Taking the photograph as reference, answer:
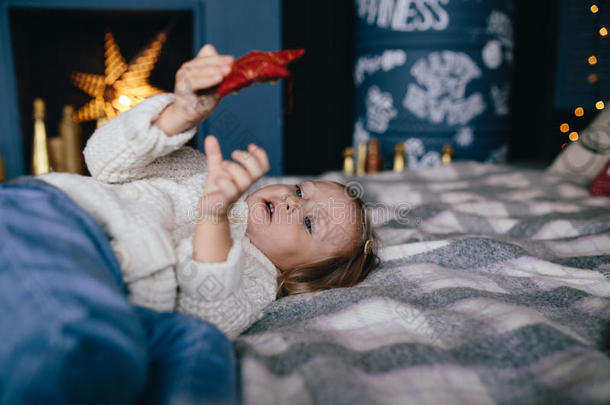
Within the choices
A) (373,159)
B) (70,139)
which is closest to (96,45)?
(70,139)

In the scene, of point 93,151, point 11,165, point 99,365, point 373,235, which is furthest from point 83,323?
point 11,165

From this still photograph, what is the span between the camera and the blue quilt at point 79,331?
1.08 ft

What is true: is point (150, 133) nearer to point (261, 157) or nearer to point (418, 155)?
point (261, 157)

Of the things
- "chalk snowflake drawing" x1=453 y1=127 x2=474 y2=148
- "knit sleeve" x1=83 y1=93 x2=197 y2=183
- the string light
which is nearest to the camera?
"knit sleeve" x1=83 y1=93 x2=197 y2=183

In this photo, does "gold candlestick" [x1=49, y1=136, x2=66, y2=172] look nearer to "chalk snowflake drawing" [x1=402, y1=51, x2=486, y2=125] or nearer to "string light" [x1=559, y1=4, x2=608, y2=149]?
"chalk snowflake drawing" [x1=402, y1=51, x2=486, y2=125]

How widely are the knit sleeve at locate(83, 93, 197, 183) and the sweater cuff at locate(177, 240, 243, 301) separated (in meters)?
0.18

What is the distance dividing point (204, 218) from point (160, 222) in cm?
9

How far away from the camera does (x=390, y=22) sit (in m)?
1.81

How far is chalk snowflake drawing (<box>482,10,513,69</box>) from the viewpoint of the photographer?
179 cm

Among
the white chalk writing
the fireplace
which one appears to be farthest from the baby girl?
the white chalk writing

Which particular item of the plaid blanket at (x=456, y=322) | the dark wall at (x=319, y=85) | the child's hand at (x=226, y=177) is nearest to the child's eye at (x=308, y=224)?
the plaid blanket at (x=456, y=322)

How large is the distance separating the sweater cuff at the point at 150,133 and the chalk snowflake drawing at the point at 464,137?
148 cm

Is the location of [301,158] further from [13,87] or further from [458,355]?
[458,355]

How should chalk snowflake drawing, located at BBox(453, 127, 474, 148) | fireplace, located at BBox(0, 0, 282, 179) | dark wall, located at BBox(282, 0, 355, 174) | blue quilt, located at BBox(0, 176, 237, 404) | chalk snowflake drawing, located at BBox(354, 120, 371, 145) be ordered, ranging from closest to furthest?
blue quilt, located at BBox(0, 176, 237, 404)
fireplace, located at BBox(0, 0, 282, 179)
chalk snowflake drawing, located at BBox(453, 127, 474, 148)
chalk snowflake drawing, located at BBox(354, 120, 371, 145)
dark wall, located at BBox(282, 0, 355, 174)
